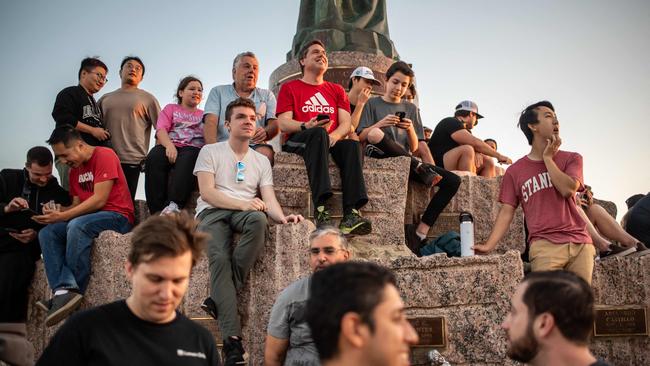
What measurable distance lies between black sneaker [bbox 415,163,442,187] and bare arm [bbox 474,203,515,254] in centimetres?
132

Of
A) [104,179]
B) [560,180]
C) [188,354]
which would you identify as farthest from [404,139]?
[188,354]

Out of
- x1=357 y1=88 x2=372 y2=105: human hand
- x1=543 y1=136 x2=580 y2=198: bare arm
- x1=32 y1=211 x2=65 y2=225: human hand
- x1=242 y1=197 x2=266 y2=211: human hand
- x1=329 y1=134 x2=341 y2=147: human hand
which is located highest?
x1=357 y1=88 x2=372 y2=105: human hand

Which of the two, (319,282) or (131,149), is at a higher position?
(131,149)

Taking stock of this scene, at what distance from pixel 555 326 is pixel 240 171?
11.4 feet

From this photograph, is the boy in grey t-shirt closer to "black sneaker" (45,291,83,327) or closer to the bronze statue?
"black sneaker" (45,291,83,327)

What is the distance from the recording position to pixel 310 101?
23.9 feet

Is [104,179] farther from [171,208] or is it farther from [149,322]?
[149,322]

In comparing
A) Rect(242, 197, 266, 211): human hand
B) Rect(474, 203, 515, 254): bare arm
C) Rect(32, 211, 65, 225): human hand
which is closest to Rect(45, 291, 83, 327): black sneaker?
Rect(32, 211, 65, 225): human hand

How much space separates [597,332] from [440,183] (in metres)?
2.17

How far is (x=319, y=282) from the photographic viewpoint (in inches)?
90.2

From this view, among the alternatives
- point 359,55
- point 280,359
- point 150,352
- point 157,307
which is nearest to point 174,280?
point 157,307

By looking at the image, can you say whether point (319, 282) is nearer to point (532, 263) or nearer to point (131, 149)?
point (532, 263)

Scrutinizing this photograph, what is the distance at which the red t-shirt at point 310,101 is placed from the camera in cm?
722

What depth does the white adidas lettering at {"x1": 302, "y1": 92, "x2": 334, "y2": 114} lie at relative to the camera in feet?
23.8
